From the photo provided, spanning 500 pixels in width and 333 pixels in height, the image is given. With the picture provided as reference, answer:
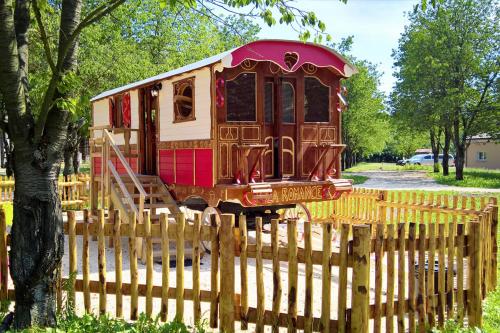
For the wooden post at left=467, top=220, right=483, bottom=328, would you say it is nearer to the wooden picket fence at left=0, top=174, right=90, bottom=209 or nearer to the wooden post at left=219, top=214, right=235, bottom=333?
the wooden post at left=219, top=214, right=235, bottom=333

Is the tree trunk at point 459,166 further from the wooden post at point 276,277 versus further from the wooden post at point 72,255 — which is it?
the wooden post at point 72,255

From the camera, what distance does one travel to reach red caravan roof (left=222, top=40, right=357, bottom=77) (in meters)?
8.55

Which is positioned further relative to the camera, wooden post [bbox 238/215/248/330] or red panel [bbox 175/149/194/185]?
red panel [bbox 175/149/194/185]

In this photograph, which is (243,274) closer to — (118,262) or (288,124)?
(118,262)

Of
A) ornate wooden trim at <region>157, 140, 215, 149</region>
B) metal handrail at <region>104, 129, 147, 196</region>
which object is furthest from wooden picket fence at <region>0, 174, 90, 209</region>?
metal handrail at <region>104, 129, 147, 196</region>

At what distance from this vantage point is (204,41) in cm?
2745

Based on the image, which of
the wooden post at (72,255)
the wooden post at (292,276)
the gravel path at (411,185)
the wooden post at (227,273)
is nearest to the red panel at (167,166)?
the wooden post at (72,255)

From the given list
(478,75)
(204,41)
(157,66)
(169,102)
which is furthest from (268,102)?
(478,75)

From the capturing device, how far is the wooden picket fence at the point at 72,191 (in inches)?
683

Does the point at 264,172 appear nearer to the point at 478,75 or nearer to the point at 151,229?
the point at 151,229

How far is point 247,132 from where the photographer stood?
30.4 ft

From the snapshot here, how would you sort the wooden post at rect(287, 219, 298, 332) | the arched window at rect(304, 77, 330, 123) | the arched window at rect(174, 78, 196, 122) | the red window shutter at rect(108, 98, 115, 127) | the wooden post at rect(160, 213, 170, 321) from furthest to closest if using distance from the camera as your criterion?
the red window shutter at rect(108, 98, 115, 127) → the arched window at rect(304, 77, 330, 123) → the arched window at rect(174, 78, 196, 122) → the wooden post at rect(160, 213, 170, 321) → the wooden post at rect(287, 219, 298, 332)

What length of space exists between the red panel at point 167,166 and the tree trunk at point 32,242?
5819 mm

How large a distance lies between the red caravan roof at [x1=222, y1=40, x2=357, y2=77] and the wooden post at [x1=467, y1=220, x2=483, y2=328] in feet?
16.1
